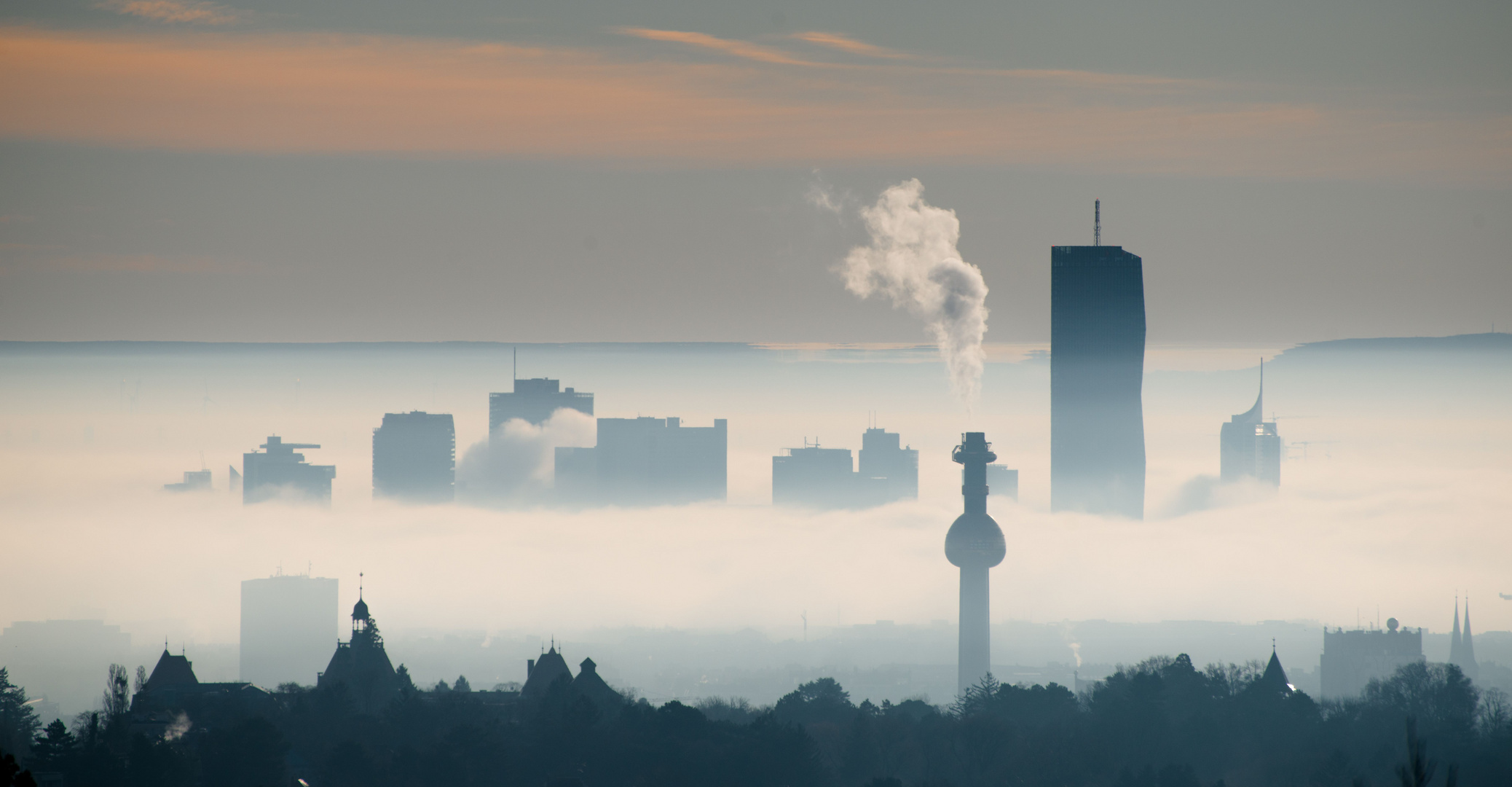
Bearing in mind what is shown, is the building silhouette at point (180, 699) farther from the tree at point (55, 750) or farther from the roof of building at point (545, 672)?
the roof of building at point (545, 672)

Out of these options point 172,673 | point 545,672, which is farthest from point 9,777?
point 545,672

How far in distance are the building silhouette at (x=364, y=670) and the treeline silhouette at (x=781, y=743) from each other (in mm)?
4674

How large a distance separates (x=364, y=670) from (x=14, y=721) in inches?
1295

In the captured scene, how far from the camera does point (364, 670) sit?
178m

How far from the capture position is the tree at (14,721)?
151m

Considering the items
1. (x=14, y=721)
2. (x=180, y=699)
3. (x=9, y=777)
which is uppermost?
(x=9, y=777)

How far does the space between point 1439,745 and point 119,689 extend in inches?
4470

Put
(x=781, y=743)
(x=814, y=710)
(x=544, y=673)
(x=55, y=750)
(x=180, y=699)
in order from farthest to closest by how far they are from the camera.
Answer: (x=814, y=710) → (x=544, y=673) → (x=180, y=699) → (x=781, y=743) → (x=55, y=750)

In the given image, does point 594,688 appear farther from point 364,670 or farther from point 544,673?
point 364,670

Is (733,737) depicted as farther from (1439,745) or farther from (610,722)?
(1439,745)

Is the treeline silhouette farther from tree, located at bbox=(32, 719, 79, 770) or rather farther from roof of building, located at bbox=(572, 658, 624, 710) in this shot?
roof of building, located at bbox=(572, 658, 624, 710)

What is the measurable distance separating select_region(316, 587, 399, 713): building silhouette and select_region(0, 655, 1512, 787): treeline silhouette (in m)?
4.67

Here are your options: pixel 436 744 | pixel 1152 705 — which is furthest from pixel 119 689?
pixel 1152 705

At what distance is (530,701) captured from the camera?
6403 inches
